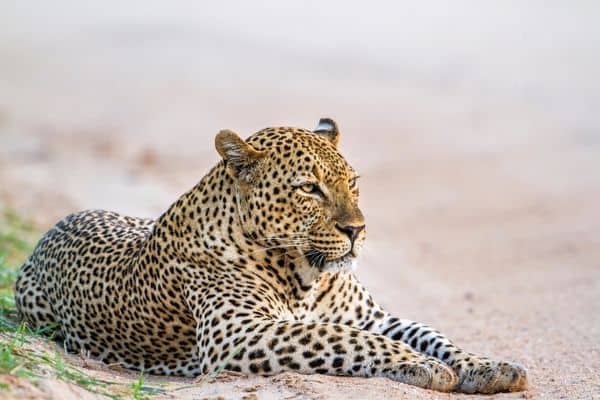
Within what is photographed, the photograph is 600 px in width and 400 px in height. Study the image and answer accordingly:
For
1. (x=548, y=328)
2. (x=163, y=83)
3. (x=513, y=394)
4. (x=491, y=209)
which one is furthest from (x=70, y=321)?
(x=163, y=83)

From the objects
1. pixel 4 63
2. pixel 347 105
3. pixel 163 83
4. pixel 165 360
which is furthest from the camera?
pixel 4 63

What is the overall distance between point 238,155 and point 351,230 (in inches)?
31.8

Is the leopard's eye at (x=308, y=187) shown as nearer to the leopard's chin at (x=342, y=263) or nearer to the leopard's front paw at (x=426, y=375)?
the leopard's chin at (x=342, y=263)

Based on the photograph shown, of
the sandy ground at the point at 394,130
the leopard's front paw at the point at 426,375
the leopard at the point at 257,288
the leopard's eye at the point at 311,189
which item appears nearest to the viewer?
the leopard's front paw at the point at 426,375

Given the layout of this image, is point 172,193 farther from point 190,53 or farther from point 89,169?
point 190,53

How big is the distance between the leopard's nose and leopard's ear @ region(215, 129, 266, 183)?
624 millimetres

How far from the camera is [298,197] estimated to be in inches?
283

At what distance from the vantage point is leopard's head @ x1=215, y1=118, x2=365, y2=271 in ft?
23.3

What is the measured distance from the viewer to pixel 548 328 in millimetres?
9656

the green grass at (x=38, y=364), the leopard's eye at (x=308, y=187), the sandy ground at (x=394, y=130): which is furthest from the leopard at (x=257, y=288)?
the green grass at (x=38, y=364)

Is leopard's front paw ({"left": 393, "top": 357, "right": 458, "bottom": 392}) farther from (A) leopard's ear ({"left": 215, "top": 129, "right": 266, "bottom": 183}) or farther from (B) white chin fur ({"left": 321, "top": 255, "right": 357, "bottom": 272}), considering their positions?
(A) leopard's ear ({"left": 215, "top": 129, "right": 266, "bottom": 183})

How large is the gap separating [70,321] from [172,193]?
8.44m

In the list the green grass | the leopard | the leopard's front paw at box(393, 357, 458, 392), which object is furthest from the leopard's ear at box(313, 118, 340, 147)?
the green grass

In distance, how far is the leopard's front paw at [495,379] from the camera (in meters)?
6.78
